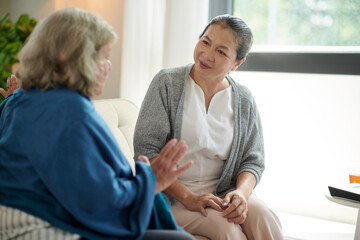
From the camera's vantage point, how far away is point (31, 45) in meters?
1.22

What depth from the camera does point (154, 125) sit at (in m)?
1.84

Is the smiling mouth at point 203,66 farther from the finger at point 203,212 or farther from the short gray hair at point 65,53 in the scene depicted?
the short gray hair at point 65,53

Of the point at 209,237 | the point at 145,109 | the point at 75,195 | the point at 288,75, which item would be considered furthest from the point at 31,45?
the point at 288,75

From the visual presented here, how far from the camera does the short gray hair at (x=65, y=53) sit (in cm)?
117

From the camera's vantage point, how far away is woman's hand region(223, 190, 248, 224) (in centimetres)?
173

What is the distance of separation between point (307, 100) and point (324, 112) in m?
0.13

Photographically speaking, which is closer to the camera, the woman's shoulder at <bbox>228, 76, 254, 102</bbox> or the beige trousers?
the beige trousers

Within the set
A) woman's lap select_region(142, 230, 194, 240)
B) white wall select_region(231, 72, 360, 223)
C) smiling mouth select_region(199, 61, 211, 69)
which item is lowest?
white wall select_region(231, 72, 360, 223)

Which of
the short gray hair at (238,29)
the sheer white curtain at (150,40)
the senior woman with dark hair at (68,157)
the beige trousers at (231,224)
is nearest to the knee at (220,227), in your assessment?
the beige trousers at (231,224)

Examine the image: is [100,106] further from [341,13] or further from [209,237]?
[341,13]

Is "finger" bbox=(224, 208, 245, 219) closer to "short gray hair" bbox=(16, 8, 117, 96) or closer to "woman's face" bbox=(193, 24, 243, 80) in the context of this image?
"woman's face" bbox=(193, 24, 243, 80)

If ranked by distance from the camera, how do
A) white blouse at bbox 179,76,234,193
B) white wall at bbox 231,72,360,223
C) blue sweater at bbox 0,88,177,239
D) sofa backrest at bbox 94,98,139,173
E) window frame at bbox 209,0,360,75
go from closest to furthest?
blue sweater at bbox 0,88,177,239 → white blouse at bbox 179,76,234,193 → sofa backrest at bbox 94,98,139,173 → window frame at bbox 209,0,360,75 → white wall at bbox 231,72,360,223

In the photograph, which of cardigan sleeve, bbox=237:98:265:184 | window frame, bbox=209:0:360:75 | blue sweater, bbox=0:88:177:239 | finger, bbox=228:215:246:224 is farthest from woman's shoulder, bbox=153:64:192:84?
window frame, bbox=209:0:360:75

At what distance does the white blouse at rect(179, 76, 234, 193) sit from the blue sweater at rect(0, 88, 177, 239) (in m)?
0.67
